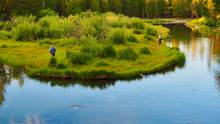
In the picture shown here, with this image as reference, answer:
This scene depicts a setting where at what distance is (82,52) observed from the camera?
5369 cm

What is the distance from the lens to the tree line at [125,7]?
120062 mm

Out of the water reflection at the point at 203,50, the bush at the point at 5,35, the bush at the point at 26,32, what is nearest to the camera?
the water reflection at the point at 203,50

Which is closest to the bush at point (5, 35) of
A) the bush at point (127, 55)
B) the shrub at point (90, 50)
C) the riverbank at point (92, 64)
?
the riverbank at point (92, 64)

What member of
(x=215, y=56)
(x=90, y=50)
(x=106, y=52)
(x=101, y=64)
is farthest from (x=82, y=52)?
(x=215, y=56)

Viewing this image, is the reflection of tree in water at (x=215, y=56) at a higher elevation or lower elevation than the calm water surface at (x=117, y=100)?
higher

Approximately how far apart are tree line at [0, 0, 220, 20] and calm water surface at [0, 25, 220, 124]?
71.3m

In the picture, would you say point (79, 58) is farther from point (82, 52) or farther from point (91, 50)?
point (91, 50)

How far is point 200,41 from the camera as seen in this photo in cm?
8181

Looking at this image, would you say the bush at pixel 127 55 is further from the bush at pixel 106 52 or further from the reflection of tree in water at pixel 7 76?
the reflection of tree in water at pixel 7 76

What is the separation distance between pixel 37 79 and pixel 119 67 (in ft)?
30.0

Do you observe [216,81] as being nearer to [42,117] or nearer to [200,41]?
[42,117]

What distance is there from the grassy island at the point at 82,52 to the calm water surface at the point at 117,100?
5.79 feet

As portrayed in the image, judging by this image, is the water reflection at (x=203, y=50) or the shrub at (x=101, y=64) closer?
the shrub at (x=101, y=64)

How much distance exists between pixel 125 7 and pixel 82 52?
389 feet
